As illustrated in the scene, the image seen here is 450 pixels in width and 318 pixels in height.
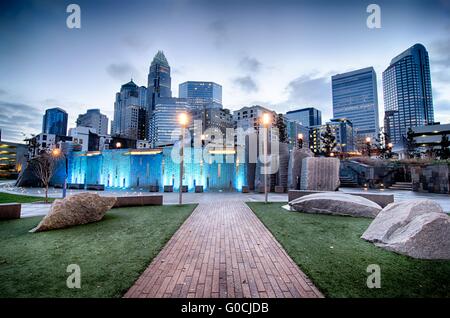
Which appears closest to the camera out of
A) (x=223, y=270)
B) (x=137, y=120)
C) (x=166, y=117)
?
(x=223, y=270)

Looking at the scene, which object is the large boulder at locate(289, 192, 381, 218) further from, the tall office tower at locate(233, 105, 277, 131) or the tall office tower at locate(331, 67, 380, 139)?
the tall office tower at locate(331, 67, 380, 139)

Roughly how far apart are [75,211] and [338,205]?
1073cm

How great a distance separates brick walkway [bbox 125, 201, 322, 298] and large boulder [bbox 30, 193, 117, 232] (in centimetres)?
404

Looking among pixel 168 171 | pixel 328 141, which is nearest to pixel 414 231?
pixel 168 171

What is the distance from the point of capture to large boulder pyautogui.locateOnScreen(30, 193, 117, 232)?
22.7 feet

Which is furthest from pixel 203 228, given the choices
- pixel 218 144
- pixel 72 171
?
pixel 72 171

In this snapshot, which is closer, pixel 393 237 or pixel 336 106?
pixel 393 237

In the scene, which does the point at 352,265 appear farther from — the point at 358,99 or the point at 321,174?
the point at 358,99

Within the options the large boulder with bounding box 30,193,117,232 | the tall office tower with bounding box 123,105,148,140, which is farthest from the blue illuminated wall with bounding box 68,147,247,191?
the tall office tower with bounding box 123,105,148,140

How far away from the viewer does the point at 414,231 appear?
4.70 m
